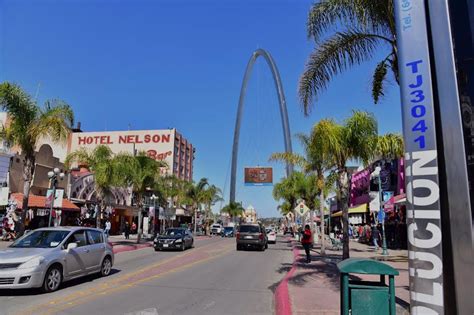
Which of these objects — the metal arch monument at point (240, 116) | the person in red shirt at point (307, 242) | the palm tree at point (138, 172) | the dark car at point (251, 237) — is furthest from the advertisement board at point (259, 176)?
the person in red shirt at point (307, 242)

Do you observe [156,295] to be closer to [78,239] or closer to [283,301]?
[283,301]

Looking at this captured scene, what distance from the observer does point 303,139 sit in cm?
2223

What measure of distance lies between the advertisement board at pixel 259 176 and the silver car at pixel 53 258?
66987 mm

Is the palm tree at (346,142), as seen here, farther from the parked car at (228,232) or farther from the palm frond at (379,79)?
the parked car at (228,232)

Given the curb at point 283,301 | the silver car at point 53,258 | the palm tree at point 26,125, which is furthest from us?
the palm tree at point 26,125

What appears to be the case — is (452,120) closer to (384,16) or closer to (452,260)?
(452,260)

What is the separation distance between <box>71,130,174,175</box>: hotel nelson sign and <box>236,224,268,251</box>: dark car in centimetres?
5537

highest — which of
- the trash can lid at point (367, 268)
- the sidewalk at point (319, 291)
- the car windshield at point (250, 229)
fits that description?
the car windshield at point (250, 229)

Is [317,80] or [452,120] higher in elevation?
[317,80]

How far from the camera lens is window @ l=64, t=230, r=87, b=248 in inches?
478

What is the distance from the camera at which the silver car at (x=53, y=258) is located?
32.6ft

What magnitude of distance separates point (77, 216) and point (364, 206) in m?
28.3

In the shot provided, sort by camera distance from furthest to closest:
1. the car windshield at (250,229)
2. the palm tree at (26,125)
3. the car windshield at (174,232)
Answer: the car windshield at (250,229) < the car windshield at (174,232) < the palm tree at (26,125)

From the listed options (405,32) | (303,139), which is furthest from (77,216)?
(405,32)
